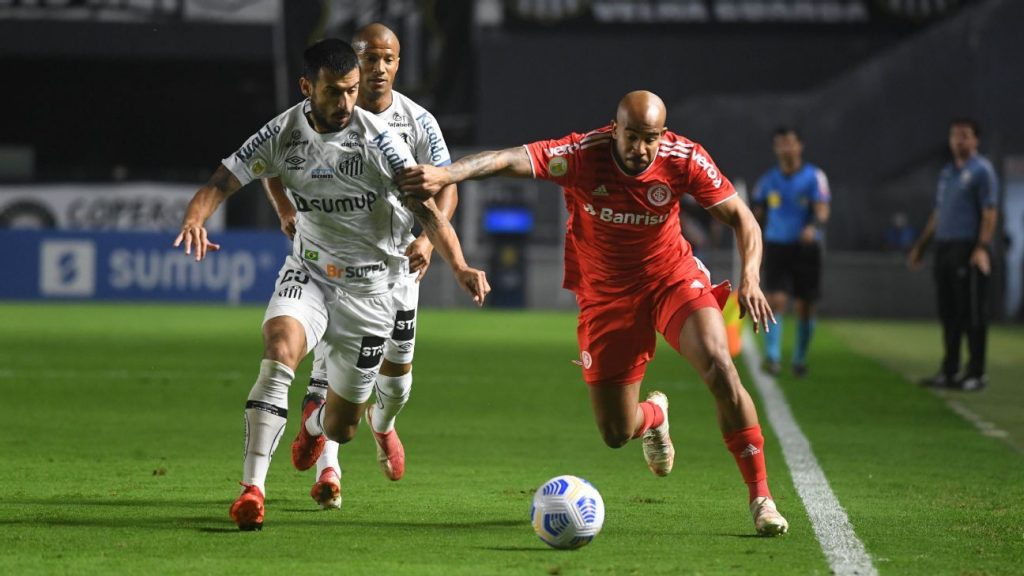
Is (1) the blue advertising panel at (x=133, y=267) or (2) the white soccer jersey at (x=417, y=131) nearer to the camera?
(2) the white soccer jersey at (x=417, y=131)

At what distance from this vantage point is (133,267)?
2733 cm

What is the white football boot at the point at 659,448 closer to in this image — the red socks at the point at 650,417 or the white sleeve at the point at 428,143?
the red socks at the point at 650,417

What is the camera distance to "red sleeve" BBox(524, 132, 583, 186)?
22.3 feet

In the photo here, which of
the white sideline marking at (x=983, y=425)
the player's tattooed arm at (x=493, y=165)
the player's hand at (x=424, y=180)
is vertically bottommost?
the white sideline marking at (x=983, y=425)

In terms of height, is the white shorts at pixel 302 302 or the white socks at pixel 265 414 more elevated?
the white shorts at pixel 302 302

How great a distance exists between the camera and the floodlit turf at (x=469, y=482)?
5965 millimetres

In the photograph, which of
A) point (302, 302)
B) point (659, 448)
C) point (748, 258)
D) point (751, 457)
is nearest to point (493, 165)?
point (302, 302)

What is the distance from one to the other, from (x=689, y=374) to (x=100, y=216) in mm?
16627

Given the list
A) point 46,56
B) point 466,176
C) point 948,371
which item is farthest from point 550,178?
point 46,56

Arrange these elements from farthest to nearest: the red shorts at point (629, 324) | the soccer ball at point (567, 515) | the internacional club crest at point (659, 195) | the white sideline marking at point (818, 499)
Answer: the red shorts at point (629, 324)
the internacional club crest at point (659, 195)
the soccer ball at point (567, 515)
the white sideline marking at point (818, 499)

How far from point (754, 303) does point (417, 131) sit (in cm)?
193

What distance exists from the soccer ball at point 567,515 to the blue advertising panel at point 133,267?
21.2 metres

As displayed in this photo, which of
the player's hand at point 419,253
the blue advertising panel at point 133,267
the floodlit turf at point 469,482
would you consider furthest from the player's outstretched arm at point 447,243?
the blue advertising panel at point 133,267

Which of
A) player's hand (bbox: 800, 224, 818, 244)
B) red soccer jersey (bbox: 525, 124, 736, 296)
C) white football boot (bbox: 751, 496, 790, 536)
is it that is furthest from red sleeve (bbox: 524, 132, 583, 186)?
player's hand (bbox: 800, 224, 818, 244)
